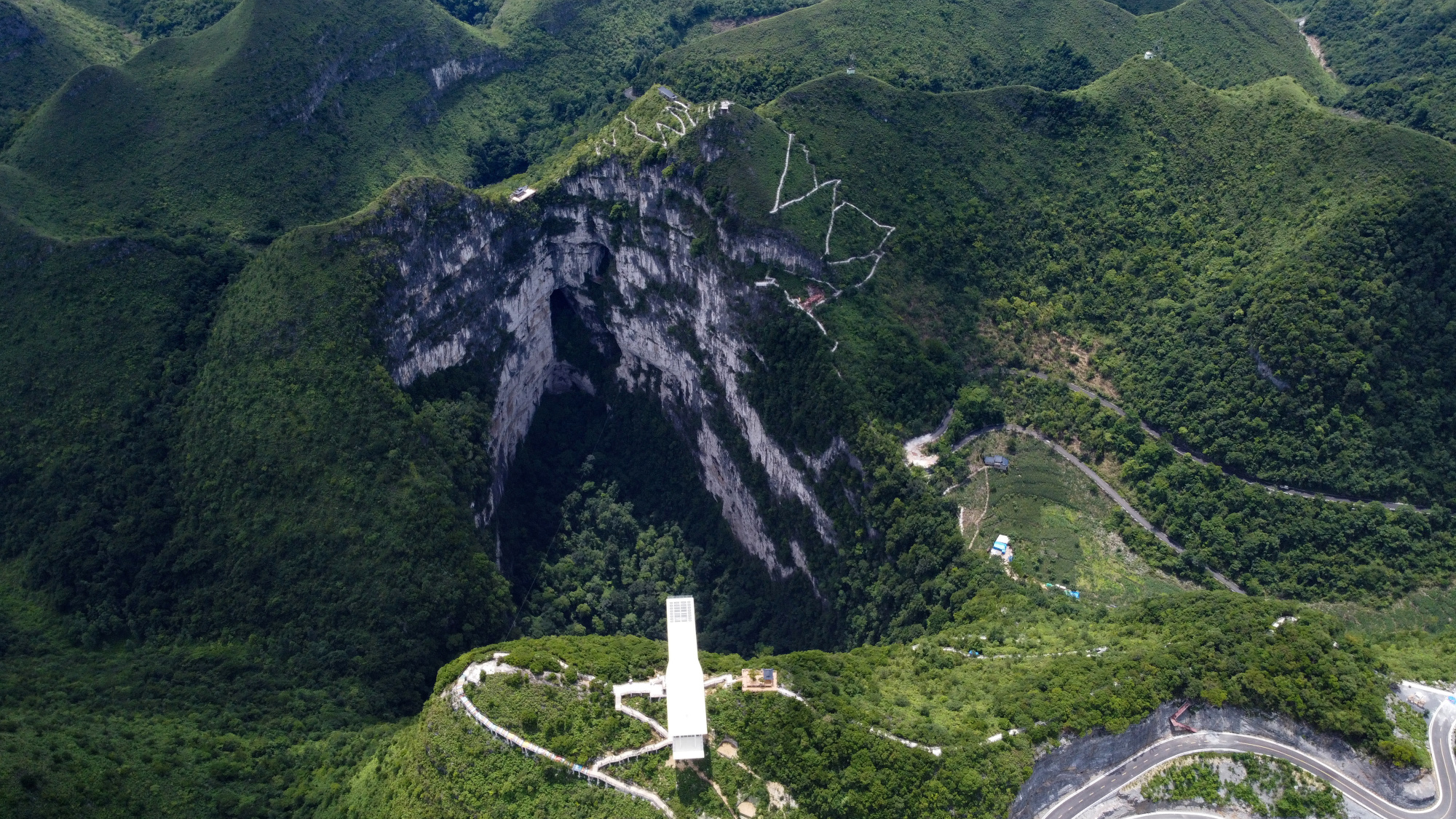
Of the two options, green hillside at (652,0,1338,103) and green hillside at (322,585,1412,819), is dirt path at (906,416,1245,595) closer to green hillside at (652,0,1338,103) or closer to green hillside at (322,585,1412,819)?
green hillside at (322,585,1412,819)

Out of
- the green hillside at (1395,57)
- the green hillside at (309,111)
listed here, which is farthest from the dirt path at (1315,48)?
the green hillside at (309,111)

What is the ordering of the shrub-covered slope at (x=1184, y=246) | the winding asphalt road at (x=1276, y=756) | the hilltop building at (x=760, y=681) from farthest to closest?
the shrub-covered slope at (x=1184, y=246)
the hilltop building at (x=760, y=681)
the winding asphalt road at (x=1276, y=756)

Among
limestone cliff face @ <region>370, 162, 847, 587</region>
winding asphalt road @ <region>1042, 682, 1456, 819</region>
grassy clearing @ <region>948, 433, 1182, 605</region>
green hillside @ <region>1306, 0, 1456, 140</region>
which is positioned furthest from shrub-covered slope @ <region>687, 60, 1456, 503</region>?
green hillside @ <region>1306, 0, 1456, 140</region>

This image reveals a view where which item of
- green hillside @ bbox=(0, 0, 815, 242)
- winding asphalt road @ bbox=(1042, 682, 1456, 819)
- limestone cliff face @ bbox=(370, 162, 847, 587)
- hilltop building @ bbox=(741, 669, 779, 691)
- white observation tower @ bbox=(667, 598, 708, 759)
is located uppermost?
green hillside @ bbox=(0, 0, 815, 242)

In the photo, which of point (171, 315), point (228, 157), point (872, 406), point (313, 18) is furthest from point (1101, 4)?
point (171, 315)

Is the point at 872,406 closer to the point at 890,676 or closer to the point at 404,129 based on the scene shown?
the point at 890,676

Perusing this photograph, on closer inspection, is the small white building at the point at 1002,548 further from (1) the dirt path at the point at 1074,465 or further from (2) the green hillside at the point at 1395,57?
(2) the green hillside at the point at 1395,57
